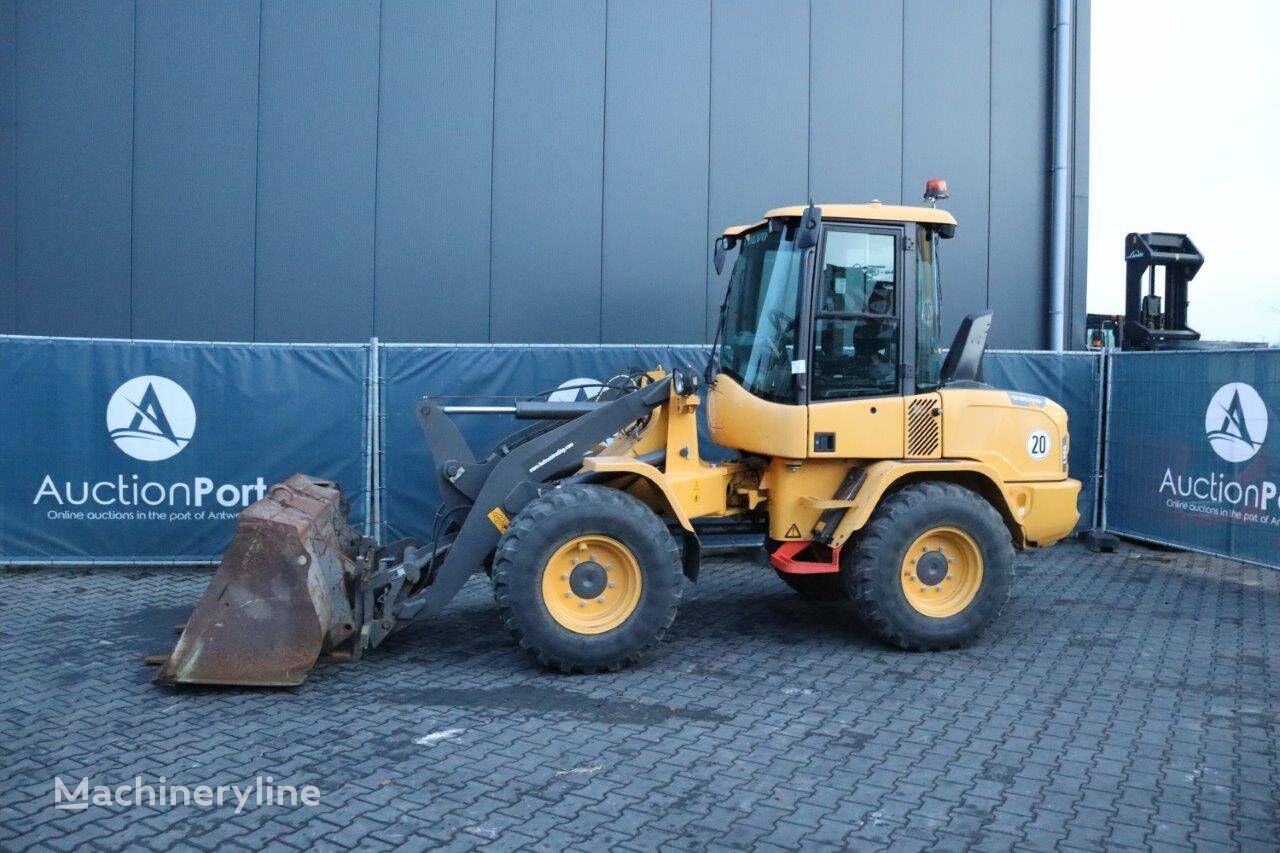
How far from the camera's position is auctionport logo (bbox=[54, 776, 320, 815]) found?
15.3ft

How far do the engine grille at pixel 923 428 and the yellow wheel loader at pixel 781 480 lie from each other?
1 centimetres

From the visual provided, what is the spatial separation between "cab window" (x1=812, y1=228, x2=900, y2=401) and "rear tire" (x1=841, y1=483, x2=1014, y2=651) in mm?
811

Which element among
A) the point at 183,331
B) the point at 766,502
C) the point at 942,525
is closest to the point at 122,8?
the point at 183,331

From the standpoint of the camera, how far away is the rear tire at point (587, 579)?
644 centimetres

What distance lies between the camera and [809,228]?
679cm

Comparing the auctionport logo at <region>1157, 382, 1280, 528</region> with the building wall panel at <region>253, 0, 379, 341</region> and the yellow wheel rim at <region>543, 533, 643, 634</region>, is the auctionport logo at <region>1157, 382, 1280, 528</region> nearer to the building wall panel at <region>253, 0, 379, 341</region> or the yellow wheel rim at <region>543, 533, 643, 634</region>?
the yellow wheel rim at <region>543, 533, 643, 634</region>

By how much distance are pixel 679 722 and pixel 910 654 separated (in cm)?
212

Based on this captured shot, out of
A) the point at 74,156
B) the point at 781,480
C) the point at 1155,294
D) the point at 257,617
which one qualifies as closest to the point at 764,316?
the point at 781,480

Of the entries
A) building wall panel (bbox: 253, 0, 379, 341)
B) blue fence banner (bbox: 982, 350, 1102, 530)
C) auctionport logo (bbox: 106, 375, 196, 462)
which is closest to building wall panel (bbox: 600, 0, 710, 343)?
building wall panel (bbox: 253, 0, 379, 341)

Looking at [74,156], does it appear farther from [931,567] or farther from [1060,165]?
[1060,165]

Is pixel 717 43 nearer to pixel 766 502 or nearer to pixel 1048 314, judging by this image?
pixel 1048 314

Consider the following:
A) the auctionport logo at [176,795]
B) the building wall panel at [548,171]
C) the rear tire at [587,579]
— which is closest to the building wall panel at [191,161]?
the building wall panel at [548,171]

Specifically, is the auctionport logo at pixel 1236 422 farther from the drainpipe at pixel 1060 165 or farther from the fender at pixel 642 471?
the fender at pixel 642 471

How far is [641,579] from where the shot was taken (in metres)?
6.65
